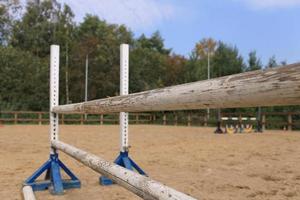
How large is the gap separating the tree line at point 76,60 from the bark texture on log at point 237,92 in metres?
24.2

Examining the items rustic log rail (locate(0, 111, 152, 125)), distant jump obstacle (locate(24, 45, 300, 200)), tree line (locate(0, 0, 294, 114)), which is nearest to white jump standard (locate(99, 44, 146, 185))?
distant jump obstacle (locate(24, 45, 300, 200))

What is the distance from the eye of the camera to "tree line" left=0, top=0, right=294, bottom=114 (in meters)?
28.2

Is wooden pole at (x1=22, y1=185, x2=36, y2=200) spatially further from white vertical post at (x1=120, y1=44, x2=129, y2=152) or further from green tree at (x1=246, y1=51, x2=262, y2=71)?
green tree at (x1=246, y1=51, x2=262, y2=71)

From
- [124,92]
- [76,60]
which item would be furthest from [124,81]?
[76,60]

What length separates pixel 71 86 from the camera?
31.8m

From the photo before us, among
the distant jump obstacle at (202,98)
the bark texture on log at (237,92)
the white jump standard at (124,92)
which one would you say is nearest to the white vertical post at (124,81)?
the white jump standard at (124,92)

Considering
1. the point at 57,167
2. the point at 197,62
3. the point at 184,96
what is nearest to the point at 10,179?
the point at 57,167

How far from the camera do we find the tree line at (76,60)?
28.2m

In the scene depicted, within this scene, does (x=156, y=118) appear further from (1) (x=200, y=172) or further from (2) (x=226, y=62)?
(1) (x=200, y=172)

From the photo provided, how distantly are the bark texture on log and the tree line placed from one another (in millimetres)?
24224

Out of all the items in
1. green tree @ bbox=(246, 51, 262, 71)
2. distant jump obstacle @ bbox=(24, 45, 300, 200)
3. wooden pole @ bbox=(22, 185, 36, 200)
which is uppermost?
green tree @ bbox=(246, 51, 262, 71)

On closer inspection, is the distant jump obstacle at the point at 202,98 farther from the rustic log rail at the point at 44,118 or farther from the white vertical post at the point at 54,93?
the rustic log rail at the point at 44,118

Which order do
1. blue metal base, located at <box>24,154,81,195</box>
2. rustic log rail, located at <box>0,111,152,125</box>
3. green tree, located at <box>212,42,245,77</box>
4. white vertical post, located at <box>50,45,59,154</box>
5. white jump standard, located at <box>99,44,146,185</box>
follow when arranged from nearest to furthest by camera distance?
white jump standard, located at <box>99,44,146,185</box> < blue metal base, located at <box>24,154,81,195</box> < white vertical post, located at <box>50,45,59,154</box> < rustic log rail, located at <box>0,111,152,125</box> < green tree, located at <box>212,42,245,77</box>

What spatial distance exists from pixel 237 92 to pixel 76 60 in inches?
1262
